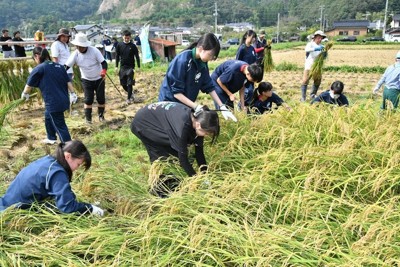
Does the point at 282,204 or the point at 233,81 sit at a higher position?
the point at 233,81

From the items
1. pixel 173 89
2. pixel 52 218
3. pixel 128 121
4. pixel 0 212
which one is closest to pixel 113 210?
pixel 52 218

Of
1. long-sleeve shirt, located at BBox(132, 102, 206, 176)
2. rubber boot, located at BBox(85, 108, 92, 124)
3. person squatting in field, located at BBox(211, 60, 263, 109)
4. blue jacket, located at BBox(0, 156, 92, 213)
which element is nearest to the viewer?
blue jacket, located at BBox(0, 156, 92, 213)

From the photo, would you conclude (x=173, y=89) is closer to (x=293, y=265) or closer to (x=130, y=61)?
(x=293, y=265)

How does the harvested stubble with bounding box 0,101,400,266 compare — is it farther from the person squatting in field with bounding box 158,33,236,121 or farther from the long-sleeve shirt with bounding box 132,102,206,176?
the person squatting in field with bounding box 158,33,236,121

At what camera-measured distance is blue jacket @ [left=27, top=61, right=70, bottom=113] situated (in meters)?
4.72

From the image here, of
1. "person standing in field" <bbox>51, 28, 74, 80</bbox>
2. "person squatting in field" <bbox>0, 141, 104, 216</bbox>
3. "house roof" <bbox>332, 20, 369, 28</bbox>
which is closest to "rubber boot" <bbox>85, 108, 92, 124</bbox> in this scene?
"person standing in field" <bbox>51, 28, 74, 80</bbox>

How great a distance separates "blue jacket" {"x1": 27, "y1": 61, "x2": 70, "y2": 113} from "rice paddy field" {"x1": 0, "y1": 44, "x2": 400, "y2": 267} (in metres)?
0.88

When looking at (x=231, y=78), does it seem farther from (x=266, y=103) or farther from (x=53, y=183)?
(x=53, y=183)

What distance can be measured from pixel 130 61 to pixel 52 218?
5704 millimetres

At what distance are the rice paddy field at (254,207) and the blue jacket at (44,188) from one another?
0.24 ft

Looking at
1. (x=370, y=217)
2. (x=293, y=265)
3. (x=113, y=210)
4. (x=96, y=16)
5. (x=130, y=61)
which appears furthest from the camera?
(x=96, y=16)

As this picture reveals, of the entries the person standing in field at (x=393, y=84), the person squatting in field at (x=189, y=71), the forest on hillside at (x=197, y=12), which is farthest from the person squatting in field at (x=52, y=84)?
the forest on hillside at (x=197, y=12)

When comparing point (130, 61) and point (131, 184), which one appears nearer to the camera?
point (131, 184)

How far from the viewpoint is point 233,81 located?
4512 mm
